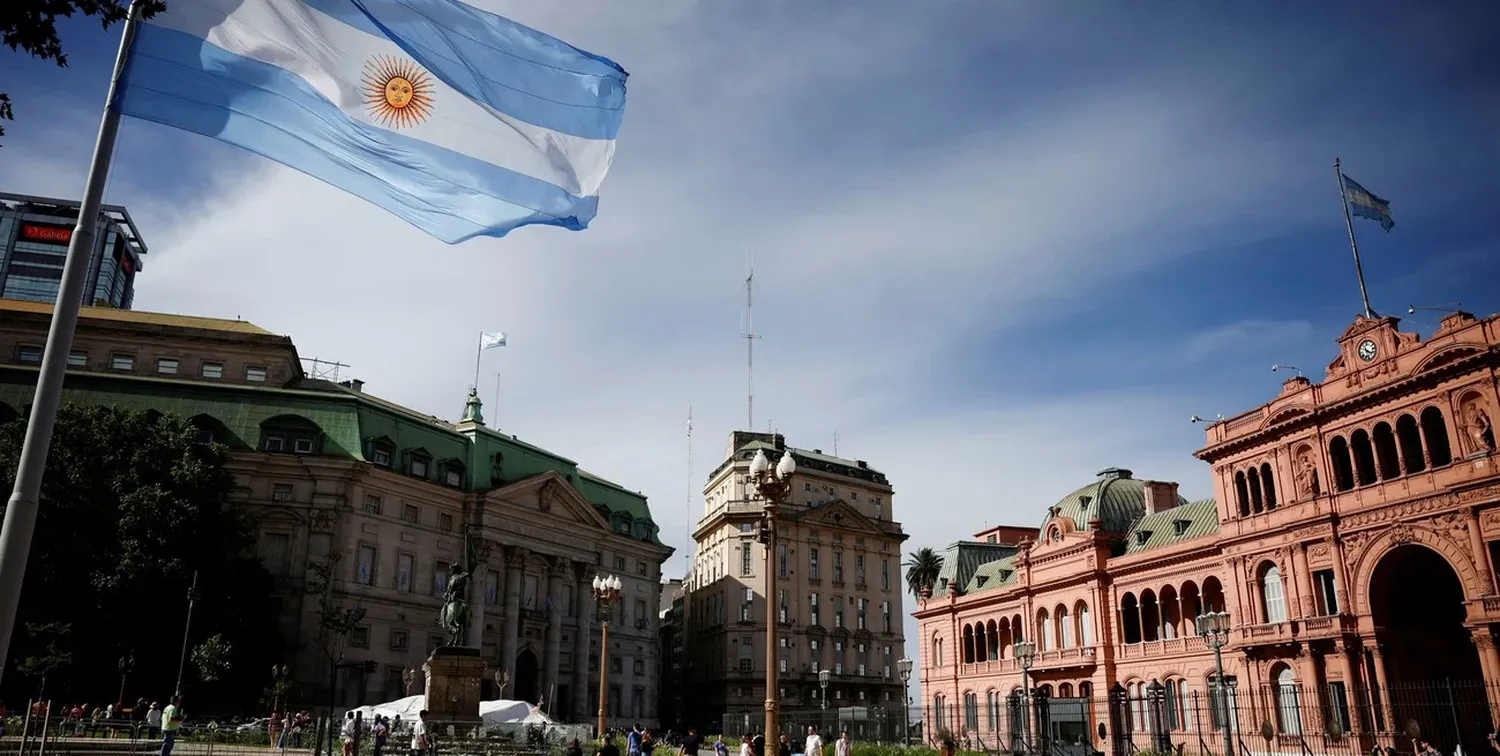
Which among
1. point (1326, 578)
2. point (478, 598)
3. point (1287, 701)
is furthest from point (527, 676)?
point (1326, 578)

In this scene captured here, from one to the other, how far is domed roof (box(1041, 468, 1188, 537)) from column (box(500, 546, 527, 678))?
39107 mm

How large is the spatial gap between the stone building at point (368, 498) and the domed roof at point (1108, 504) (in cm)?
3949

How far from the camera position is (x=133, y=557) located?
49188mm

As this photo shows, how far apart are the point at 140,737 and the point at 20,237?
11817cm

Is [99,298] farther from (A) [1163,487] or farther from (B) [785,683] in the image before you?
(A) [1163,487]

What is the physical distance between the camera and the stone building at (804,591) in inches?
3656

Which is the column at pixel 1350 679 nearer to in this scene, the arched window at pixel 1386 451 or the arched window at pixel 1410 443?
the arched window at pixel 1386 451

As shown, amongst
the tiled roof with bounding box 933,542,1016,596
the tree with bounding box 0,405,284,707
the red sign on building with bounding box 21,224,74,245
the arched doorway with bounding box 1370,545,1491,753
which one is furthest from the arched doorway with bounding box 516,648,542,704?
the red sign on building with bounding box 21,224,74,245

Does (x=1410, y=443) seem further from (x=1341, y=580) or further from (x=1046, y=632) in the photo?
(x=1046, y=632)

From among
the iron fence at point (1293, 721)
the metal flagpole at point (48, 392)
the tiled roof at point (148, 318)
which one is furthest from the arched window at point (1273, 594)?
the tiled roof at point (148, 318)

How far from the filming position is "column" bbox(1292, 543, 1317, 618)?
4143 cm

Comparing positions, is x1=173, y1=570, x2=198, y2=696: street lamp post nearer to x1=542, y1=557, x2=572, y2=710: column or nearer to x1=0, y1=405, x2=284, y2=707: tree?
x1=0, y1=405, x2=284, y2=707: tree

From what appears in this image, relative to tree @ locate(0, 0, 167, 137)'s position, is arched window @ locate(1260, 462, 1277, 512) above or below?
above

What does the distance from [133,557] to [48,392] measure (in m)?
46.4
